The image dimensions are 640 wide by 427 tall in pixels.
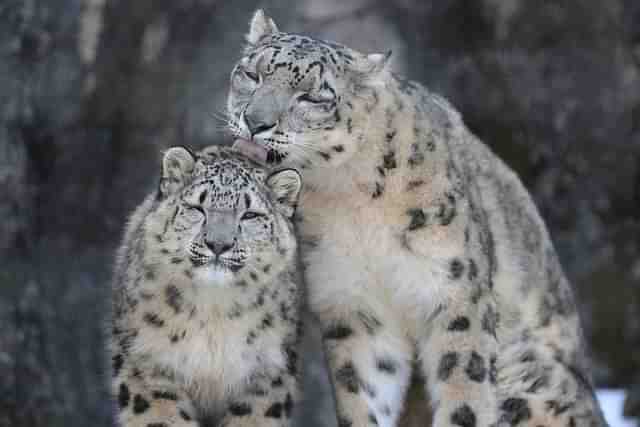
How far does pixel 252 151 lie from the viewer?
23.7ft

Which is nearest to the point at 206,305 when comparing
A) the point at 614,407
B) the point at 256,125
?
the point at 256,125

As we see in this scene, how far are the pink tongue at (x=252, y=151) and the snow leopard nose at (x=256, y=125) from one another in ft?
1.02

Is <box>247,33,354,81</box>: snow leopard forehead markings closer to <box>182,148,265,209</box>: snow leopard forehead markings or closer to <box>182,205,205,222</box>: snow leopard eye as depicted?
<box>182,148,265,209</box>: snow leopard forehead markings

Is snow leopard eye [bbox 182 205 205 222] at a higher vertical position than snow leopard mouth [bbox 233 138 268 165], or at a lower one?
lower

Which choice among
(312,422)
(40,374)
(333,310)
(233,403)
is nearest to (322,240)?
(333,310)

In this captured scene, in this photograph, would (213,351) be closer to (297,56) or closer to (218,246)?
(218,246)

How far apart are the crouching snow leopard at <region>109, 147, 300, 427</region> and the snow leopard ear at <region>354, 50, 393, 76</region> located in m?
0.74

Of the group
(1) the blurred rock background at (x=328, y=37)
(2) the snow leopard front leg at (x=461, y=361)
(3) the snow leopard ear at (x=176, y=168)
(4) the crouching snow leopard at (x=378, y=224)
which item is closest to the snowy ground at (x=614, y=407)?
(1) the blurred rock background at (x=328, y=37)

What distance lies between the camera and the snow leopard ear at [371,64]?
24.4ft

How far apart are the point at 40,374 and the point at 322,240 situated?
3.65 metres

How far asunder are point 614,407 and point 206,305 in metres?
5.00

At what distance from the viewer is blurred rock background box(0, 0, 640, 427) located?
38.4 ft

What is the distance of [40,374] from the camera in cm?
1036

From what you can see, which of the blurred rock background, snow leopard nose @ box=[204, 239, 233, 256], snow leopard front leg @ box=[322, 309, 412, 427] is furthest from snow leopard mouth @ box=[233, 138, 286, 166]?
the blurred rock background
